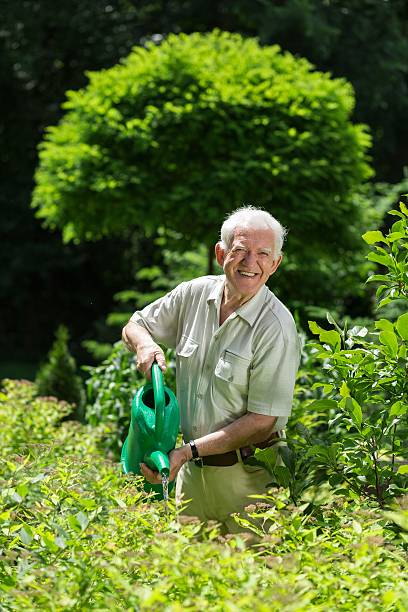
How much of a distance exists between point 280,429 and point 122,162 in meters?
4.38

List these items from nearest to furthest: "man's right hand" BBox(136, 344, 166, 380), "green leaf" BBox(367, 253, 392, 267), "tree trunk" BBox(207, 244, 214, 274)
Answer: "green leaf" BBox(367, 253, 392, 267) → "man's right hand" BBox(136, 344, 166, 380) → "tree trunk" BBox(207, 244, 214, 274)

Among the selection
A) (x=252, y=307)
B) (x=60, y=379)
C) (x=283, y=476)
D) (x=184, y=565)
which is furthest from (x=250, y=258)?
(x=60, y=379)

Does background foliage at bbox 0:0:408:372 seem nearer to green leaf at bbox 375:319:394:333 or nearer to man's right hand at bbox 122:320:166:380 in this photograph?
man's right hand at bbox 122:320:166:380

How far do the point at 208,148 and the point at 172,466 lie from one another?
4.56 meters

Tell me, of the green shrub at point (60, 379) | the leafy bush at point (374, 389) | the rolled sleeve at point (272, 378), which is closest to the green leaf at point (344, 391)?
the leafy bush at point (374, 389)

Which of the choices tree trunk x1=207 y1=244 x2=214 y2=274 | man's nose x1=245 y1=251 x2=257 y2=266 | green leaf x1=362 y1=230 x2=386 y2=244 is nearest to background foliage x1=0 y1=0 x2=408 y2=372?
tree trunk x1=207 y1=244 x2=214 y2=274

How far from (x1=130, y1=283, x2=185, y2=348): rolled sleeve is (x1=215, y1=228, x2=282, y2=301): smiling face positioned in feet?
0.93

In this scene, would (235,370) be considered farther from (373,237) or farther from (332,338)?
(373,237)

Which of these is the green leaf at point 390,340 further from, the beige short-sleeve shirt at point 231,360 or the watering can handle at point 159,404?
the watering can handle at point 159,404

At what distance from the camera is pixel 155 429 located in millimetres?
2443

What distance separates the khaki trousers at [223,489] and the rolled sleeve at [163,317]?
0.42 meters

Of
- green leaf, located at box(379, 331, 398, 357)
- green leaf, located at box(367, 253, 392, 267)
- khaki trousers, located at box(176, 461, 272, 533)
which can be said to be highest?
green leaf, located at box(367, 253, 392, 267)

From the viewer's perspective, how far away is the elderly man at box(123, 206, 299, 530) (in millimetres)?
2535

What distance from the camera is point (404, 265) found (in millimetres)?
2463
